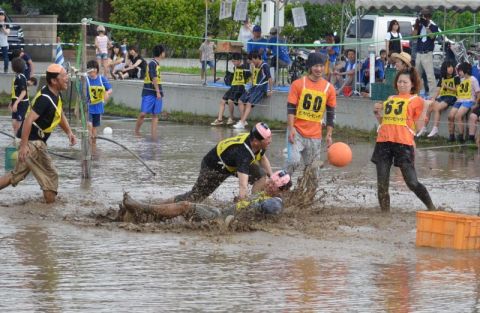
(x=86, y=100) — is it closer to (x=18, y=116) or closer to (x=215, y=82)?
(x=18, y=116)

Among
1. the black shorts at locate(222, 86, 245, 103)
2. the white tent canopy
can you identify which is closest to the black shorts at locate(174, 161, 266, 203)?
the white tent canopy

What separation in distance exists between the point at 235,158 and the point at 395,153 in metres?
2.05

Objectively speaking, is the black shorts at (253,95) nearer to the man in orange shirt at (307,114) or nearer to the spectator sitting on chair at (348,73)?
the spectator sitting on chair at (348,73)

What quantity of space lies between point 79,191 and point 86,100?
1.38 m

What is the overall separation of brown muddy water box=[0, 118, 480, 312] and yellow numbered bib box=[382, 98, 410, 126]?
3.43 feet

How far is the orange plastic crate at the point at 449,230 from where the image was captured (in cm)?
1047

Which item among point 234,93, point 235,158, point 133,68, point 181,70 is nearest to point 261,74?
point 234,93

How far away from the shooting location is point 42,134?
12.9 metres

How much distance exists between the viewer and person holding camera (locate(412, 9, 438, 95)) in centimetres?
2264

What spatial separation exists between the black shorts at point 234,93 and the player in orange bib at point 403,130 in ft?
37.6

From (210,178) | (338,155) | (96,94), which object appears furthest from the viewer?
(96,94)

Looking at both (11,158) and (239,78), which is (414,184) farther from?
(239,78)

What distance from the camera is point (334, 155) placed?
1252 centimetres

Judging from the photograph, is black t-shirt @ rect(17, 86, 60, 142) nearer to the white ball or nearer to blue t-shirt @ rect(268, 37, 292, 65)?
the white ball
